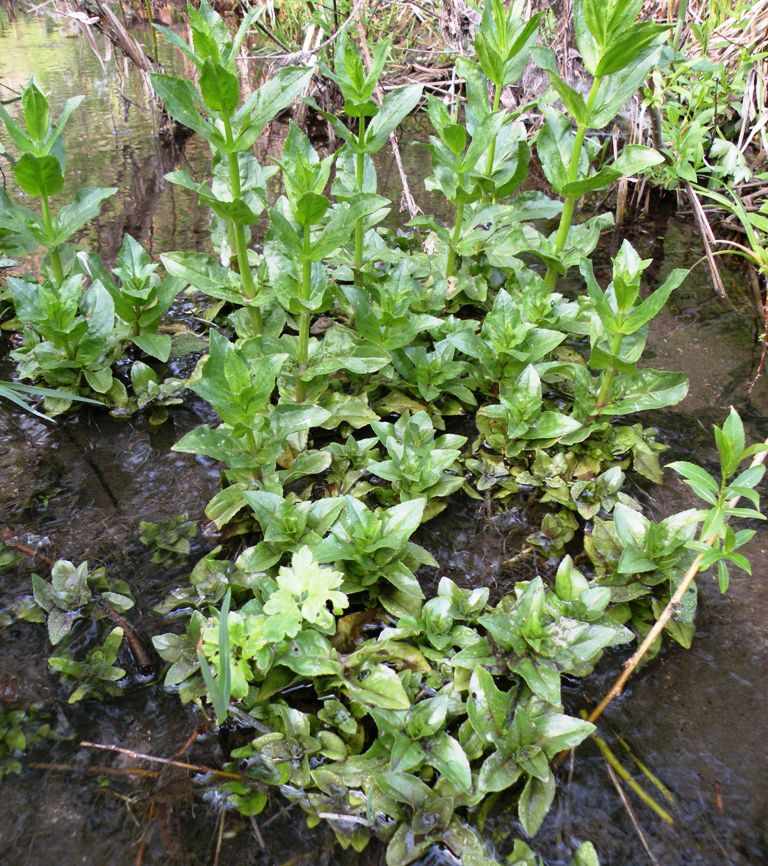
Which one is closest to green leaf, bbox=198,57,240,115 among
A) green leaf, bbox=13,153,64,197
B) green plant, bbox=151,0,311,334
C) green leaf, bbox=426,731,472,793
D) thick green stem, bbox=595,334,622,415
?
green plant, bbox=151,0,311,334

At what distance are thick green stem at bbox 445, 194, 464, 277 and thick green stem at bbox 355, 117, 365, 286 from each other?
16.0 inches

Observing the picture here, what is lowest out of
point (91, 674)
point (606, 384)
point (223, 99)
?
point (91, 674)

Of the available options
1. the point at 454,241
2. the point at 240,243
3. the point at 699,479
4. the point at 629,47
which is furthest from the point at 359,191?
the point at 699,479

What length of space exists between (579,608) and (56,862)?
1426mm

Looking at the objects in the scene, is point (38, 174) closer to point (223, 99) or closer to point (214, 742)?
point (223, 99)

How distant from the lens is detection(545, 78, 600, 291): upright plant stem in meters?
2.46

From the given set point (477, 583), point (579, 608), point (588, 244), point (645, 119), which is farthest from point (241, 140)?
point (645, 119)

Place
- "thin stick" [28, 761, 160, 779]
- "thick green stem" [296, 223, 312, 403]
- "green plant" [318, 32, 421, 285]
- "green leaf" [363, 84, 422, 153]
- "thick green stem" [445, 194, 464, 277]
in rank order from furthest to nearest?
"thick green stem" [445, 194, 464, 277] < "green leaf" [363, 84, 422, 153] < "green plant" [318, 32, 421, 285] < "thick green stem" [296, 223, 312, 403] < "thin stick" [28, 761, 160, 779]

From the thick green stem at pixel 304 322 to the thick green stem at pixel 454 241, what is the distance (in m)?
0.84

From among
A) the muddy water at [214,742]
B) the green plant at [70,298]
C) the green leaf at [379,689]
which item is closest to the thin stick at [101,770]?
the muddy water at [214,742]

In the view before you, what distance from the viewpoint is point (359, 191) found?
281 cm

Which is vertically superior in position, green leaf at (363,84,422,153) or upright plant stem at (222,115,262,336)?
green leaf at (363,84,422,153)

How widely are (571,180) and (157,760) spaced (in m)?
2.44

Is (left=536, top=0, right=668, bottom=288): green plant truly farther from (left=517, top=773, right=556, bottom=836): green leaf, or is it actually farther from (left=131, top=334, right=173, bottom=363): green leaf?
(left=517, top=773, right=556, bottom=836): green leaf
